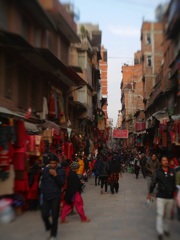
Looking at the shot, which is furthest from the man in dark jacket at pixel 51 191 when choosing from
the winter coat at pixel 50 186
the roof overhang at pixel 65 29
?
the roof overhang at pixel 65 29

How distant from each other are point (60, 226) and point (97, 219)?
3.22ft

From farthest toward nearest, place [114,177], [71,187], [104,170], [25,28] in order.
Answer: [114,177] → [104,170] → [71,187] → [25,28]

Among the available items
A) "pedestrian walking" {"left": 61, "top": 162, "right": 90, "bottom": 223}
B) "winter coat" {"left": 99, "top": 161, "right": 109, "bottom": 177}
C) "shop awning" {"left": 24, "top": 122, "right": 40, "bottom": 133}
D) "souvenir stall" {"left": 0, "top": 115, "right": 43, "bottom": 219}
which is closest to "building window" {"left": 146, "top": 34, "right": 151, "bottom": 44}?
"souvenir stall" {"left": 0, "top": 115, "right": 43, "bottom": 219}

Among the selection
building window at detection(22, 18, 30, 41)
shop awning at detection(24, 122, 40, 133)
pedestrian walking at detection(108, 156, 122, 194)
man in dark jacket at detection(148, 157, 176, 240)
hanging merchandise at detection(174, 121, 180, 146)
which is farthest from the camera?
pedestrian walking at detection(108, 156, 122, 194)

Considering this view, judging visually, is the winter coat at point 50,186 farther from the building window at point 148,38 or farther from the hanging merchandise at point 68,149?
the hanging merchandise at point 68,149

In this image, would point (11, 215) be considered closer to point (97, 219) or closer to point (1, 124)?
point (1, 124)

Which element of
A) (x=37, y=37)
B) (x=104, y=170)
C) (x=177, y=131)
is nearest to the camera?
(x=37, y=37)

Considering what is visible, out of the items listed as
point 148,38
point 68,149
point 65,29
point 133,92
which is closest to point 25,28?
point 65,29

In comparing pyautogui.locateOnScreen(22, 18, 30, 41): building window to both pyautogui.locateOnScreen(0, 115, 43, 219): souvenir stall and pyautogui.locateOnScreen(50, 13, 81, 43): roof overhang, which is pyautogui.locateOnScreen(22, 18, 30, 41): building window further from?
pyautogui.locateOnScreen(0, 115, 43, 219): souvenir stall

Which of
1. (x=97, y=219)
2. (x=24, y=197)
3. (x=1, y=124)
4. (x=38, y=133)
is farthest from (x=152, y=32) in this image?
(x=38, y=133)

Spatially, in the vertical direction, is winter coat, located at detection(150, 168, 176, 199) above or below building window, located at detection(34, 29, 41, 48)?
below

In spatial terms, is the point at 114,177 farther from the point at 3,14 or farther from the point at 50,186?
the point at 3,14

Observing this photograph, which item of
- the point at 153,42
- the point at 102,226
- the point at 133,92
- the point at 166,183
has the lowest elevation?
the point at 102,226

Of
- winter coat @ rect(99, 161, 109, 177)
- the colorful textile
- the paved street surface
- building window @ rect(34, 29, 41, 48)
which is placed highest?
building window @ rect(34, 29, 41, 48)
